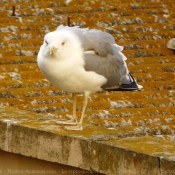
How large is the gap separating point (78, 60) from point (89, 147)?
2.94 feet

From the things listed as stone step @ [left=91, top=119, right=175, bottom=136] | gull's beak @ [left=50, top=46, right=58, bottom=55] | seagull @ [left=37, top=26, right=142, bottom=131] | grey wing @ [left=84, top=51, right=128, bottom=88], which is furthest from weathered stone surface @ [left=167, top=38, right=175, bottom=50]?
gull's beak @ [left=50, top=46, right=58, bottom=55]

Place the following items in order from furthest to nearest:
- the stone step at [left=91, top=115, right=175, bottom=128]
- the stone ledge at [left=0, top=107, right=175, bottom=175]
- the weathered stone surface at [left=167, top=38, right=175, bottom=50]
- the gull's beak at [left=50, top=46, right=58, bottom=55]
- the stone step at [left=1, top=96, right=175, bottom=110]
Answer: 1. the weathered stone surface at [left=167, top=38, right=175, bottom=50]
2. the stone step at [left=1, top=96, right=175, bottom=110]
3. the stone step at [left=91, top=115, right=175, bottom=128]
4. the gull's beak at [left=50, top=46, right=58, bottom=55]
5. the stone ledge at [left=0, top=107, right=175, bottom=175]

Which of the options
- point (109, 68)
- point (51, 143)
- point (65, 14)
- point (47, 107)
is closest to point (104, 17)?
point (65, 14)

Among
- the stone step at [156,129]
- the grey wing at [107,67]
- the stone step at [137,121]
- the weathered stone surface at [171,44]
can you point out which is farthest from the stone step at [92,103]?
the grey wing at [107,67]

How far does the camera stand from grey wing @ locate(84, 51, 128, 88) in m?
5.64

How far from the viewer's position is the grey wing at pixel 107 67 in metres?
5.64

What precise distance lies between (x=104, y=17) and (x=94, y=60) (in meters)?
4.70

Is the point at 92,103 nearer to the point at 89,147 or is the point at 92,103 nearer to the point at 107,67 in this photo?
the point at 107,67

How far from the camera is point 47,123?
17.7 ft

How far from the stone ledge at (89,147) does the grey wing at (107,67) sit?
0.45 m

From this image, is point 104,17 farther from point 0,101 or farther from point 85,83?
point 85,83

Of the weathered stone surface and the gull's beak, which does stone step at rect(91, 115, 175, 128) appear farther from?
the gull's beak

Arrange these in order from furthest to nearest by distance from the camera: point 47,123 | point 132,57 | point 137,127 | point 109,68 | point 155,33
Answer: point 155,33 < point 132,57 < point 137,127 < point 109,68 < point 47,123

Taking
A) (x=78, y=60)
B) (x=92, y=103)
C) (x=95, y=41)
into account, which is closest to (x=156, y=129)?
(x=92, y=103)
